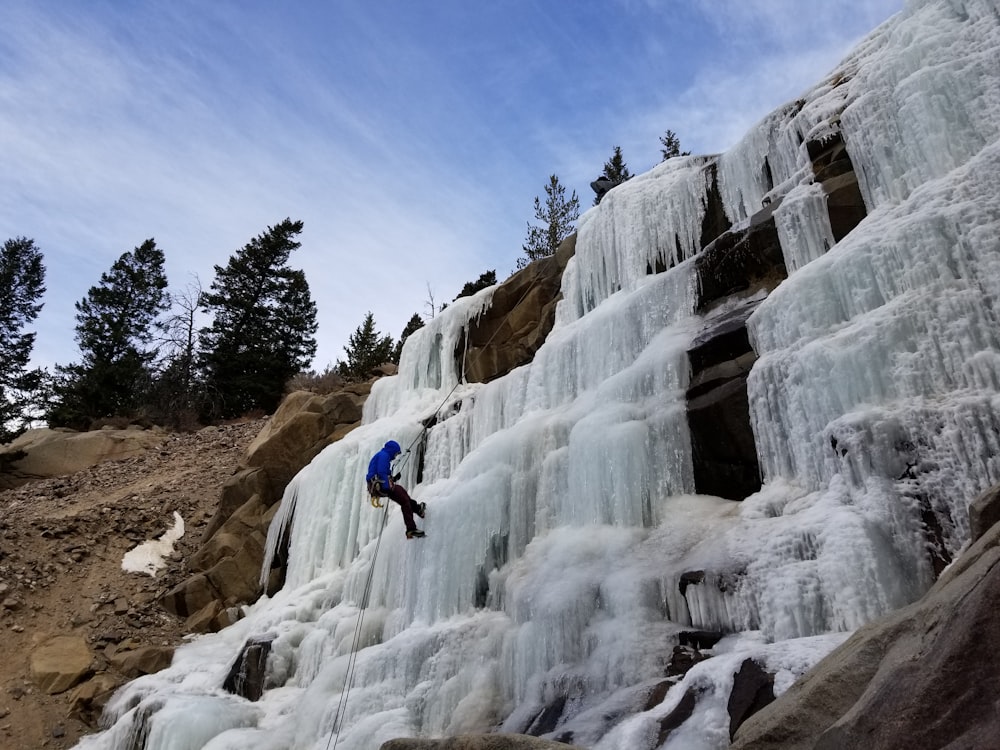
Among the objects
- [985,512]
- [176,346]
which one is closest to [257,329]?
[176,346]

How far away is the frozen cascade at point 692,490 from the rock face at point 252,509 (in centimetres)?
100

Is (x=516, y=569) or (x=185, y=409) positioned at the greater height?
(x=185, y=409)

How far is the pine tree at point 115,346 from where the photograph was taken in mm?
22359

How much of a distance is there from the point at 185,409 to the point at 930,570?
21.6 metres

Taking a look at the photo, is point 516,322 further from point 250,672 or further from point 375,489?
point 250,672

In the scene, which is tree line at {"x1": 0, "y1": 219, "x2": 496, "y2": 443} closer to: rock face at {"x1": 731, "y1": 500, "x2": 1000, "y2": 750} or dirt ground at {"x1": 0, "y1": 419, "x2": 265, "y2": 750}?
dirt ground at {"x1": 0, "y1": 419, "x2": 265, "y2": 750}

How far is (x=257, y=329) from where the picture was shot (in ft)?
83.3

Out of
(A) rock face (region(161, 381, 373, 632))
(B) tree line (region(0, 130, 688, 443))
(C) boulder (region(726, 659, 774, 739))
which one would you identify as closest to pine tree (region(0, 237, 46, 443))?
(B) tree line (region(0, 130, 688, 443))

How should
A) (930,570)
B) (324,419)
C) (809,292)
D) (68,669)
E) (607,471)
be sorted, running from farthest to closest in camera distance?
(324,419) < (68,669) < (607,471) < (809,292) < (930,570)

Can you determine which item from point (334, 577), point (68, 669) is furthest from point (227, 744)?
point (68, 669)

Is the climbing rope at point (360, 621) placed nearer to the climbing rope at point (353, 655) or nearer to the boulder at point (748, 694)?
the climbing rope at point (353, 655)

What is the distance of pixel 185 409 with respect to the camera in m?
22.5

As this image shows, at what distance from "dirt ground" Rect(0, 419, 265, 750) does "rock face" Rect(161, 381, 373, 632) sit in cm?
47

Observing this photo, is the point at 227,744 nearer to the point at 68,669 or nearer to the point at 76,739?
the point at 76,739
